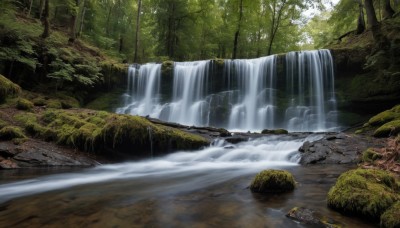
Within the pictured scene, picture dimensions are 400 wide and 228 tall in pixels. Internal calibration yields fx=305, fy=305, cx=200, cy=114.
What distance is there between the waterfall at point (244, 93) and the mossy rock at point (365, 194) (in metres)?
12.1

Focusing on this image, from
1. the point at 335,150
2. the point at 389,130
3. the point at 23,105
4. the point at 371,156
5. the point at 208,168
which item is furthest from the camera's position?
the point at 23,105

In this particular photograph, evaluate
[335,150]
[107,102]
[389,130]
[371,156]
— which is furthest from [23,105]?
[389,130]

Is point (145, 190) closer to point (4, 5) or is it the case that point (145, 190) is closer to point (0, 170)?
point (0, 170)

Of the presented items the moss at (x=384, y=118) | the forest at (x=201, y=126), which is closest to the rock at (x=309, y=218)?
the forest at (x=201, y=126)

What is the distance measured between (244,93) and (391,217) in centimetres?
1525

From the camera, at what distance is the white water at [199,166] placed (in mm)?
6207

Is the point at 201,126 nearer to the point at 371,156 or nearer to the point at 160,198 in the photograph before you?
the point at 371,156

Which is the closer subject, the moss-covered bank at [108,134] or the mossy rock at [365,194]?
the mossy rock at [365,194]

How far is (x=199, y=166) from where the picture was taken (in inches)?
349

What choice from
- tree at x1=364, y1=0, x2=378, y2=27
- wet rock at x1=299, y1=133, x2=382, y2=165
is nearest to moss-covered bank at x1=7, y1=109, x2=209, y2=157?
wet rock at x1=299, y1=133, x2=382, y2=165

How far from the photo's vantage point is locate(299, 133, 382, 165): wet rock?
812 centimetres

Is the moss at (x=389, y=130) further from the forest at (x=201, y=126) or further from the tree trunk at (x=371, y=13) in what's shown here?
the tree trunk at (x=371, y=13)

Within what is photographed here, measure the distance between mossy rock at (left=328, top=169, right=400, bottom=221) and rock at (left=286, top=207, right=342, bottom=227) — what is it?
1.13 feet

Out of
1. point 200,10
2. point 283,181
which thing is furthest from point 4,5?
point 283,181
